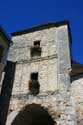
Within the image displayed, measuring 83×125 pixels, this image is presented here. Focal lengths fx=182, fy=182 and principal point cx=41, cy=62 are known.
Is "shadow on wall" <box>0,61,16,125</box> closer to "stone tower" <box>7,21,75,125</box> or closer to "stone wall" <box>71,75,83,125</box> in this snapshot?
"stone tower" <box>7,21,75,125</box>

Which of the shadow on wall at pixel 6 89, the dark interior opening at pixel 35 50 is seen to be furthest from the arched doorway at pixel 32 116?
the dark interior opening at pixel 35 50

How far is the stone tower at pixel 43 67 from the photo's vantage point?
1105 cm

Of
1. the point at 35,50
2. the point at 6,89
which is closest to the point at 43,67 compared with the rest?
the point at 35,50

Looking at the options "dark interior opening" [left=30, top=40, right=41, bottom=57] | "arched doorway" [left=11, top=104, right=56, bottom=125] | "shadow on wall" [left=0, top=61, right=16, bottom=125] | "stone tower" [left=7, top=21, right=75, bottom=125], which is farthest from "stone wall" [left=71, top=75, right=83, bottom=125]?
"shadow on wall" [left=0, top=61, right=16, bottom=125]

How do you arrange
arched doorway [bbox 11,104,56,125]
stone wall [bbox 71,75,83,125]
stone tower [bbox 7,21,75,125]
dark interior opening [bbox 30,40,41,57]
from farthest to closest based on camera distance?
dark interior opening [bbox 30,40,41,57], arched doorway [bbox 11,104,56,125], stone tower [bbox 7,21,75,125], stone wall [bbox 71,75,83,125]

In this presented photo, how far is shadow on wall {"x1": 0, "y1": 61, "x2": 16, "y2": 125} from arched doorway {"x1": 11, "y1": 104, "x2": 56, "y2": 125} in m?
0.85

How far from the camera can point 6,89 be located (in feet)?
41.0

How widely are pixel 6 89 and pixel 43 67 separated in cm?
296

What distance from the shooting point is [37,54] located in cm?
1388

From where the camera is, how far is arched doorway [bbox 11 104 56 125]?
37.4 ft

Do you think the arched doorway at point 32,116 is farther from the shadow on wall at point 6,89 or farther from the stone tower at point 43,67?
the shadow on wall at point 6,89

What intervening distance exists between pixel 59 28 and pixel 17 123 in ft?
26.0

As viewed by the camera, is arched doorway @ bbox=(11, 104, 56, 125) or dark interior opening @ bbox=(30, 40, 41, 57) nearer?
arched doorway @ bbox=(11, 104, 56, 125)

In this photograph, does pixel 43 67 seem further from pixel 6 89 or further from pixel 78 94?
pixel 78 94
